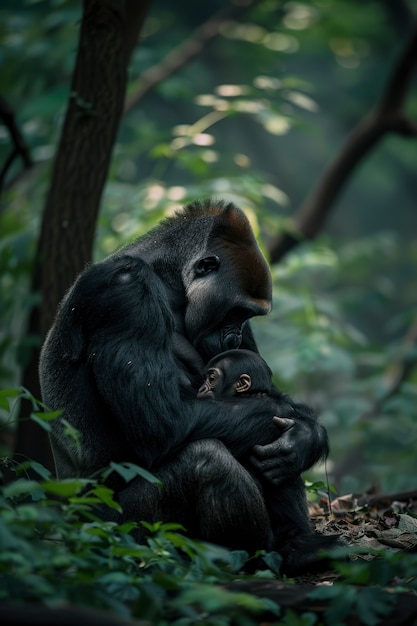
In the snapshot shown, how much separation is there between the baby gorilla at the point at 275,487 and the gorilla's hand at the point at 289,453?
41 mm

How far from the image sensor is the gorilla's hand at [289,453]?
12.9 ft

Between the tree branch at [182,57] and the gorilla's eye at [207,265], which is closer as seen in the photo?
the gorilla's eye at [207,265]

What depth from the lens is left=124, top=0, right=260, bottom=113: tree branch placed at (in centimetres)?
945

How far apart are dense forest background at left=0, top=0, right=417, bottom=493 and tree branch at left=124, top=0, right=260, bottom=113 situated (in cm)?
3

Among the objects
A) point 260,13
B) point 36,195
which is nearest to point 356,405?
point 36,195

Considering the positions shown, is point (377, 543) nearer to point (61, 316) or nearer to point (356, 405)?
point (61, 316)

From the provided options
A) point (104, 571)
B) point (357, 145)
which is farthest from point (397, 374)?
point (104, 571)

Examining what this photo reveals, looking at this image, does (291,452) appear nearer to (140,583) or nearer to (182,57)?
(140,583)

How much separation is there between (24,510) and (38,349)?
3666 millimetres

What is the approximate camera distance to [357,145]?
9367 mm

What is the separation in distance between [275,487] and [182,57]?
7.21m

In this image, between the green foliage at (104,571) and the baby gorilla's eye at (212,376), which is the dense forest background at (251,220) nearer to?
the green foliage at (104,571)

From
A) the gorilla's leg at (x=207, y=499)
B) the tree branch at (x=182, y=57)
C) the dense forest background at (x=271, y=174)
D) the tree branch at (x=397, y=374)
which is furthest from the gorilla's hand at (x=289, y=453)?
the tree branch at (x=182, y=57)

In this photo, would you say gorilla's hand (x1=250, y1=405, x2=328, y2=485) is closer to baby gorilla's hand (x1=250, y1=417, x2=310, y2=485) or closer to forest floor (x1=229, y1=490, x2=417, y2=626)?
baby gorilla's hand (x1=250, y1=417, x2=310, y2=485)
